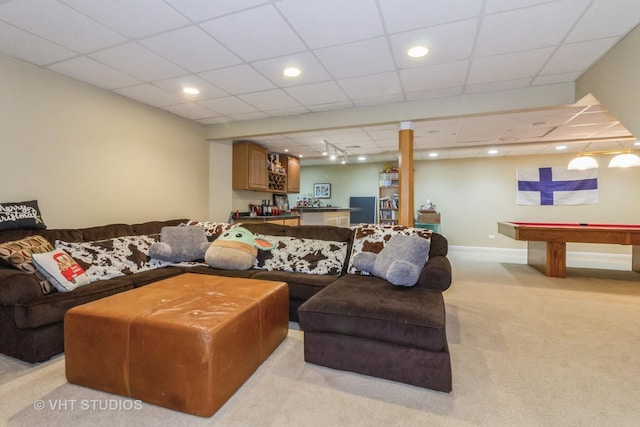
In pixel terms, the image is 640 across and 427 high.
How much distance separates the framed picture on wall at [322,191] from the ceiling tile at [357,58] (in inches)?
229

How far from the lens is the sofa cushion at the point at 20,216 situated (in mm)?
2434

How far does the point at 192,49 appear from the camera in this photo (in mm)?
2533

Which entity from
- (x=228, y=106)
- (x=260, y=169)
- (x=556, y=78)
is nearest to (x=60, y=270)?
(x=228, y=106)

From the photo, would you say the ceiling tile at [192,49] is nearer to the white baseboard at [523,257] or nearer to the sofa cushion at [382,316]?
the sofa cushion at [382,316]

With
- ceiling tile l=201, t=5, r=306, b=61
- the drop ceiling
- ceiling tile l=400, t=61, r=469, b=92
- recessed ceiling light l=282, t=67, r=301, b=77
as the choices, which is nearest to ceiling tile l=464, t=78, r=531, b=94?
the drop ceiling

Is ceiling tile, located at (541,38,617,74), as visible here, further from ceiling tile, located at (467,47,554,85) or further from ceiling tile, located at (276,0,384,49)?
ceiling tile, located at (276,0,384,49)

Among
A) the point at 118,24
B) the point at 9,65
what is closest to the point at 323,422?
the point at 118,24

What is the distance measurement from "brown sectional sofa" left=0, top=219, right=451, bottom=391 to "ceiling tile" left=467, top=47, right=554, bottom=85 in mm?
1966

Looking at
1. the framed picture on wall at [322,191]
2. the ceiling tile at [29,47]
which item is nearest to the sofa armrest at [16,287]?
the ceiling tile at [29,47]

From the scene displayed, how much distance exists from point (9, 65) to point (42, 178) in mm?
1009

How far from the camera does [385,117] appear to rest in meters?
4.00

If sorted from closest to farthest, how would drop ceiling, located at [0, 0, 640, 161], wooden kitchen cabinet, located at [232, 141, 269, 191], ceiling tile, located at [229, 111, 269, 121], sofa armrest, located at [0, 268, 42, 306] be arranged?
sofa armrest, located at [0, 268, 42, 306] → drop ceiling, located at [0, 0, 640, 161] → ceiling tile, located at [229, 111, 269, 121] → wooden kitchen cabinet, located at [232, 141, 269, 191]

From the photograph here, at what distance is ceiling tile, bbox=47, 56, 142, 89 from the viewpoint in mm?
2777

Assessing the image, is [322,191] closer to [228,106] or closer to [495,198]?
[495,198]
